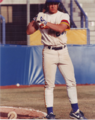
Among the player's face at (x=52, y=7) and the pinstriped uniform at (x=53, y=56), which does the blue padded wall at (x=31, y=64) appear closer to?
the pinstriped uniform at (x=53, y=56)

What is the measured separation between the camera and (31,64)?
11.4m

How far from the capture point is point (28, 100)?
8273mm

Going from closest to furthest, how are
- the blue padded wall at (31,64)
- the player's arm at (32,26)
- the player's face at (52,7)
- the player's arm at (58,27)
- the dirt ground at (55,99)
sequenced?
1. the player's arm at (58,27)
2. the player's face at (52,7)
3. the player's arm at (32,26)
4. the dirt ground at (55,99)
5. the blue padded wall at (31,64)

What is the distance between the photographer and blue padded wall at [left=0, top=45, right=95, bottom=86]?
11.1 meters

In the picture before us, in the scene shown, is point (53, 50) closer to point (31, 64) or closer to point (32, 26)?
point (32, 26)

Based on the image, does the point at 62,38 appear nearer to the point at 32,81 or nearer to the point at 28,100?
the point at 28,100

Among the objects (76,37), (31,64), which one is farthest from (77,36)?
(31,64)

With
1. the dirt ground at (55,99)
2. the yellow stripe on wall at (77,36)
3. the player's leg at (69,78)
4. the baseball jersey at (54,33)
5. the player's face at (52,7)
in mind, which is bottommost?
the dirt ground at (55,99)

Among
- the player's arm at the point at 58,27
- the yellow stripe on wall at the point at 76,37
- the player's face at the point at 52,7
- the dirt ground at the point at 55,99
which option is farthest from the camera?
the yellow stripe on wall at the point at 76,37

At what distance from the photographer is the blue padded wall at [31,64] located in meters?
11.1

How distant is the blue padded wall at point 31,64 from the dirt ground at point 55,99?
49 centimetres

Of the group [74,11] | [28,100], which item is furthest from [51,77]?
[74,11]

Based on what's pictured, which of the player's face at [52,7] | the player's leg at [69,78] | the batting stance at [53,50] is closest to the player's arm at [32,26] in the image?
the batting stance at [53,50]

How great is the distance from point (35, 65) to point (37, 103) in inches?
148
